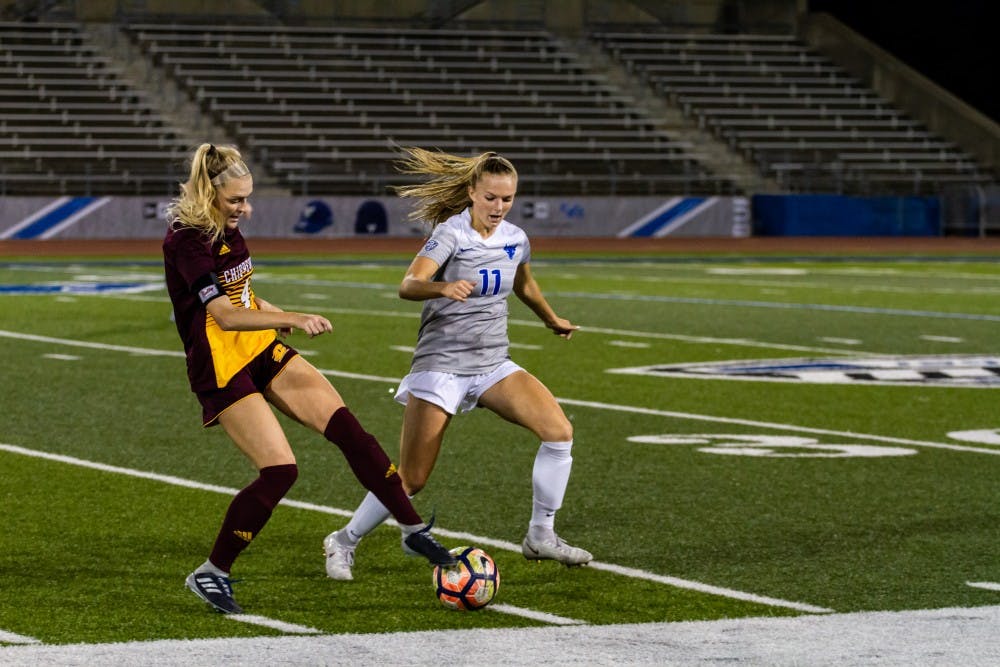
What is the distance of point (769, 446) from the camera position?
11.5m

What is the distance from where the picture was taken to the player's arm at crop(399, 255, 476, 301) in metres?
7.26

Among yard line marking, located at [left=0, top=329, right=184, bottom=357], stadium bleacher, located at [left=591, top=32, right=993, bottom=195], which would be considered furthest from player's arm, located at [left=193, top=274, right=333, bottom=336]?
stadium bleacher, located at [left=591, top=32, right=993, bottom=195]

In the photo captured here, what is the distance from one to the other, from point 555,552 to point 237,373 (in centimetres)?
147

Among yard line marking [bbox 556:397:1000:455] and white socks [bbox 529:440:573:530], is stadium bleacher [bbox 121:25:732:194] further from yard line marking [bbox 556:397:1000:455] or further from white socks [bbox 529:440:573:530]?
white socks [bbox 529:440:573:530]

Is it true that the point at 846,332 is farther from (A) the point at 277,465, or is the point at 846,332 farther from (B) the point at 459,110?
(B) the point at 459,110

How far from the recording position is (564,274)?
30578 millimetres

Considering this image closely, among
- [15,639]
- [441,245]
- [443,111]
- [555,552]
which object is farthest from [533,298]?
[443,111]

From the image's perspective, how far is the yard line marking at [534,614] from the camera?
262 inches

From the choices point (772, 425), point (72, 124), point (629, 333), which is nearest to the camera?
point (772, 425)

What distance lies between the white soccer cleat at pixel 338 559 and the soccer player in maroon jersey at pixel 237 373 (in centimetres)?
30

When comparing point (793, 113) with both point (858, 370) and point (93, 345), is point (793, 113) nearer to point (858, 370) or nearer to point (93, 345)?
point (93, 345)

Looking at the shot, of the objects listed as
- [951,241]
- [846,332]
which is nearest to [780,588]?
[846,332]

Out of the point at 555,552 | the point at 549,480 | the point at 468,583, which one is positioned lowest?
the point at 555,552

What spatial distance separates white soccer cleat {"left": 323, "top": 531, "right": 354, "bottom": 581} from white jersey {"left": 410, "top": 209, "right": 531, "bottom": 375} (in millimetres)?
767
